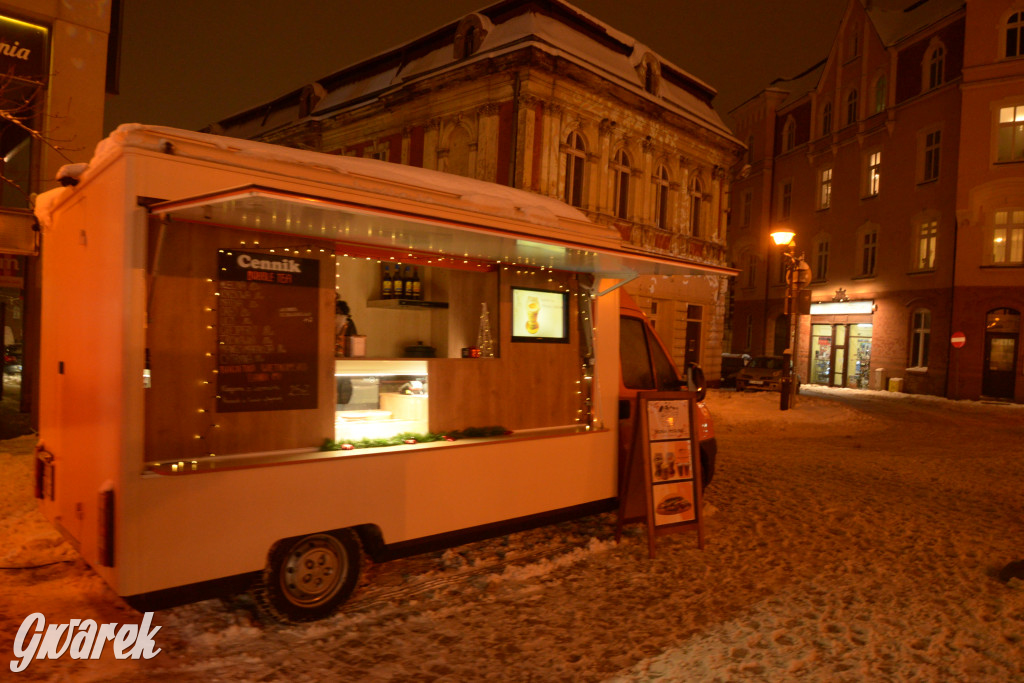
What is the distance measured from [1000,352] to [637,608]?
84.8 feet

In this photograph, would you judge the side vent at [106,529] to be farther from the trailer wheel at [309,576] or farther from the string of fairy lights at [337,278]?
the trailer wheel at [309,576]

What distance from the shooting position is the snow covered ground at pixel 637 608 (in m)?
4.04

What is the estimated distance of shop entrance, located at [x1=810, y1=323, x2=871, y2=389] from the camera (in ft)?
99.6

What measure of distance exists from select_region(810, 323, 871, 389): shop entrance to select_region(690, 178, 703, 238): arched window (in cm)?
998

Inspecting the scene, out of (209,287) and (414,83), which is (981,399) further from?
(209,287)

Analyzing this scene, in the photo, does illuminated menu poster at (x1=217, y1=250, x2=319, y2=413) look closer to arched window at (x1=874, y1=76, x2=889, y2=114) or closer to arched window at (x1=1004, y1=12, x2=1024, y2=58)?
arched window at (x1=1004, y1=12, x2=1024, y2=58)

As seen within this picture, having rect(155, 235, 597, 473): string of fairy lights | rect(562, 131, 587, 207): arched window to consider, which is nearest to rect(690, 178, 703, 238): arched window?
rect(562, 131, 587, 207): arched window

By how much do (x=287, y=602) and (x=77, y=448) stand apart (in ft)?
5.58

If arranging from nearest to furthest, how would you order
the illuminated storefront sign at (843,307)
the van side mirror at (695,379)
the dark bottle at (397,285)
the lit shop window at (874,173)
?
the dark bottle at (397,285) < the van side mirror at (695,379) < the lit shop window at (874,173) < the illuminated storefront sign at (843,307)

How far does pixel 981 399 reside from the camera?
24906 millimetres

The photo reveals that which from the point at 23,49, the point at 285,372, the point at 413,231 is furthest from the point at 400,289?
the point at 23,49

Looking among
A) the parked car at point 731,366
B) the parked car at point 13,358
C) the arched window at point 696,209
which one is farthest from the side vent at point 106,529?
the parked car at point 731,366

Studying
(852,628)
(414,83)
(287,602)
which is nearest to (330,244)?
(287,602)

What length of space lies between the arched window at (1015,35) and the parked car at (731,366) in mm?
13968
